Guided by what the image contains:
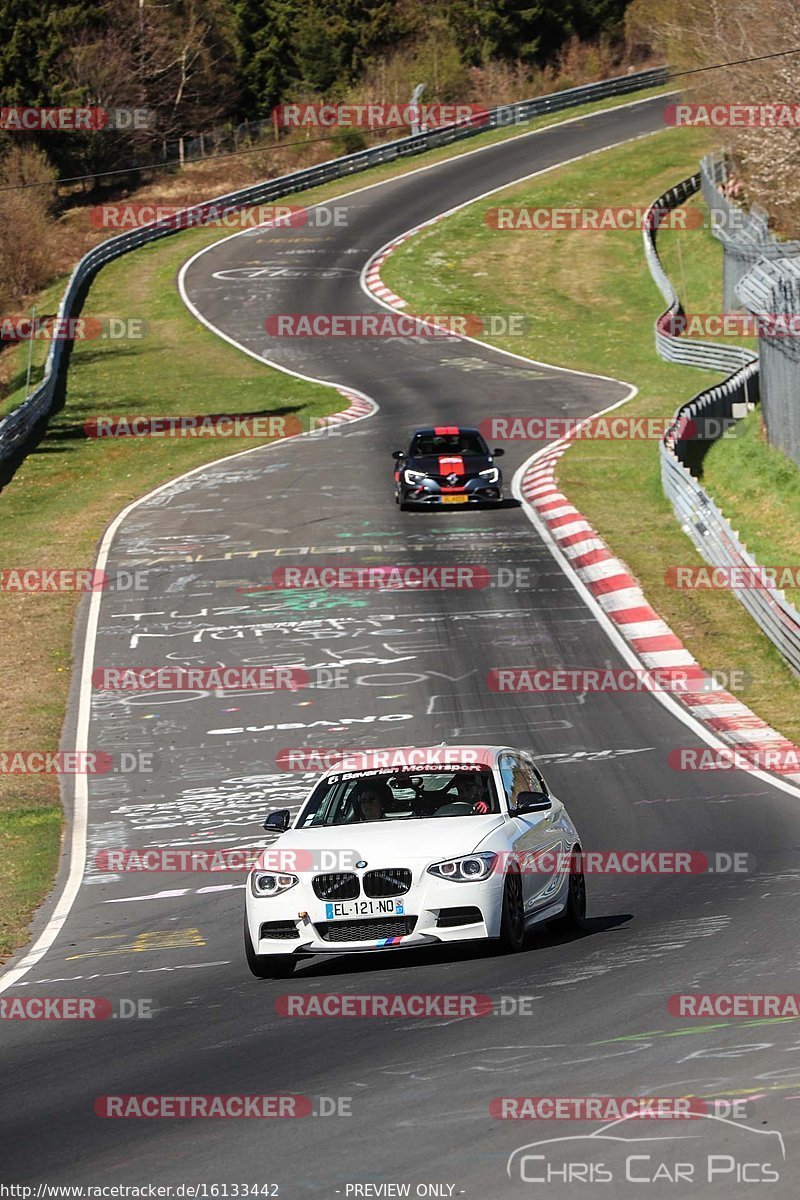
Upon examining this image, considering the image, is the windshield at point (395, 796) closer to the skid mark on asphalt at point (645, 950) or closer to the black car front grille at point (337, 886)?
the black car front grille at point (337, 886)

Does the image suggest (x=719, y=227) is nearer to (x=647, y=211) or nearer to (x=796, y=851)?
(x=647, y=211)

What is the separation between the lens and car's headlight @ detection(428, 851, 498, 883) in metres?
10.8

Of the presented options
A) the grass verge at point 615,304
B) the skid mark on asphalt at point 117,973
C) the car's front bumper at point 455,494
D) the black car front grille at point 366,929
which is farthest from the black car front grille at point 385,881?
the car's front bumper at point 455,494

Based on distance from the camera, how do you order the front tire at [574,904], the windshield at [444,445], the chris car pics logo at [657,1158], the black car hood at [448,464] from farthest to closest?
the windshield at [444,445], the black car hood at [448,464], the front tire at [574,904], the chris car pics logo at [657,1158]

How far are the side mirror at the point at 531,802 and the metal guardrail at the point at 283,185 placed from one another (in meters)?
31.5

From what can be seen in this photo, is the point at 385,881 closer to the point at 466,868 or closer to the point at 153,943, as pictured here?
the point at 466,868

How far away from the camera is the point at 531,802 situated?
11.7m

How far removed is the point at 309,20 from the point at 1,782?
84544 mm

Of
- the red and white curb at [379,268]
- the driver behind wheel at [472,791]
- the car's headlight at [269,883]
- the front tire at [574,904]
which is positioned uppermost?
the driver behind wheel at [472,791]

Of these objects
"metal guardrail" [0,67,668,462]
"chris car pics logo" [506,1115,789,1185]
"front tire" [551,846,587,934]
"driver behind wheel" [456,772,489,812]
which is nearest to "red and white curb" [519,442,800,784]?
"front tire" [551,846,587,934]

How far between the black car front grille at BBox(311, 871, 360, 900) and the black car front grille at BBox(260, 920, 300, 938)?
0.82ft

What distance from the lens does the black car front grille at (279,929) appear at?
10992 millimetres

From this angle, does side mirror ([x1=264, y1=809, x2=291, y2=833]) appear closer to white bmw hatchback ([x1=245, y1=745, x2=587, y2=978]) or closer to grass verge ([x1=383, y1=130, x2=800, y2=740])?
white bmw hatchback ([x1=245, y1=745, x2=587, y2=978])

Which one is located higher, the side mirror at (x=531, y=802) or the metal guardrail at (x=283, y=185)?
the side mirror at (x=531, y=802)
